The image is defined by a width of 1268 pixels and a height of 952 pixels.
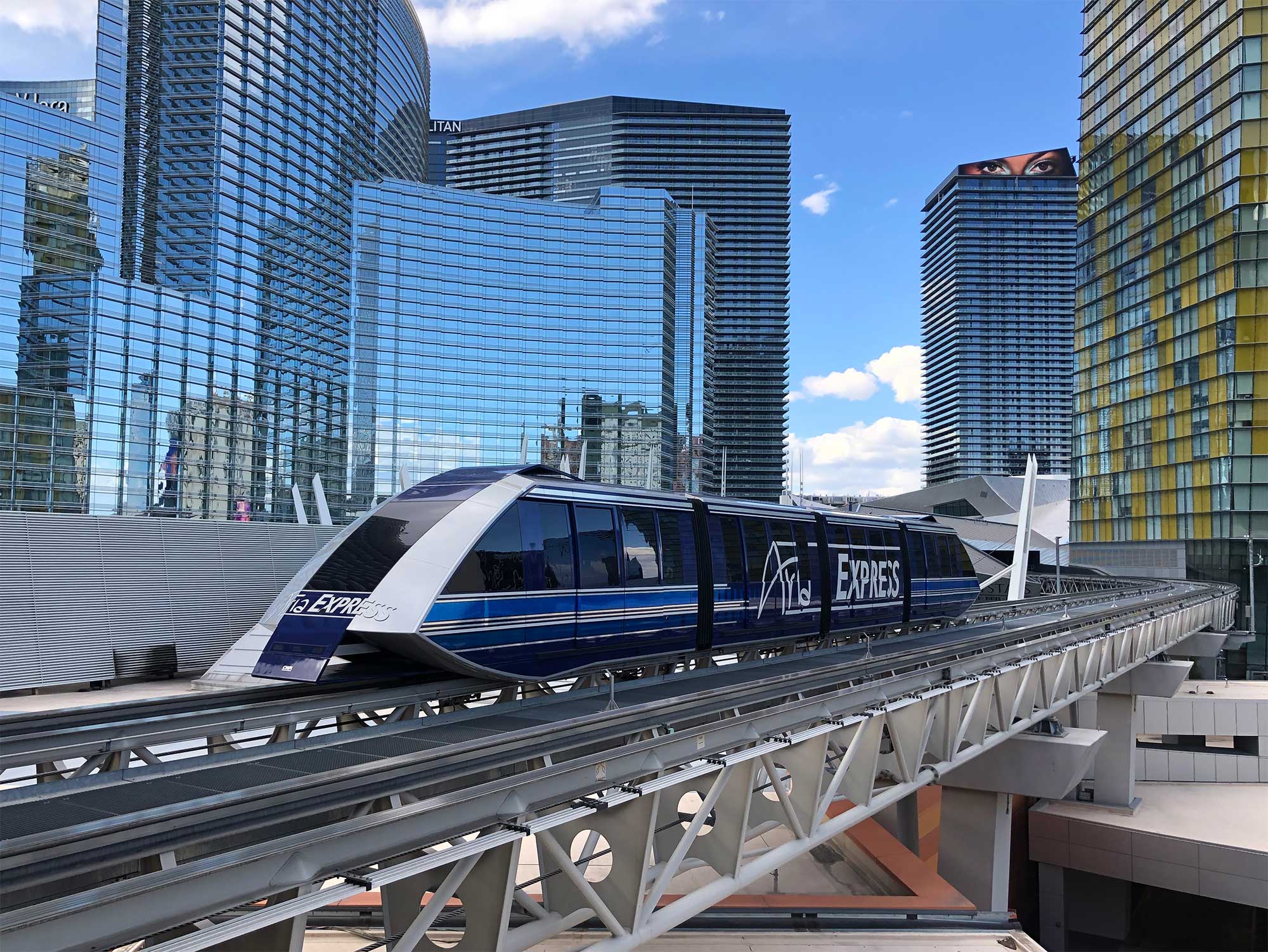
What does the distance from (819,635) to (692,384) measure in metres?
114

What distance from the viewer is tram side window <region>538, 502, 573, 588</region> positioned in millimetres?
12984

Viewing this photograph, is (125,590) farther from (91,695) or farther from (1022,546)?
(1022,546)

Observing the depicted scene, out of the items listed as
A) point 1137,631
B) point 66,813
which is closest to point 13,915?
point 66,813

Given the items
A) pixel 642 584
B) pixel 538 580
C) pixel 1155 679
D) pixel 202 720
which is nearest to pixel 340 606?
pixel 202 720

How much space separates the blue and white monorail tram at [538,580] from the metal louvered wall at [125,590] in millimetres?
16280

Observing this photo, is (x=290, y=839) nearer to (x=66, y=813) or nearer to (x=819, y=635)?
(x=66, y=813)

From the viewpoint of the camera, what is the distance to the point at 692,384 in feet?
437

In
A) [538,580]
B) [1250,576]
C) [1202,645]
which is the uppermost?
[538,580]

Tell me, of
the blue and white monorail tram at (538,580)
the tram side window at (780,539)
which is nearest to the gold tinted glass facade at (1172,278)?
the tram side window at (780,539)

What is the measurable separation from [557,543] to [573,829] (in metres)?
5.34

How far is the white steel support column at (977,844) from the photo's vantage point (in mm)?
21734

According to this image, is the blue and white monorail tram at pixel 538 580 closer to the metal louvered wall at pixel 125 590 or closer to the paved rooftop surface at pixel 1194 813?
the metal louvered wall at pixel 125 590

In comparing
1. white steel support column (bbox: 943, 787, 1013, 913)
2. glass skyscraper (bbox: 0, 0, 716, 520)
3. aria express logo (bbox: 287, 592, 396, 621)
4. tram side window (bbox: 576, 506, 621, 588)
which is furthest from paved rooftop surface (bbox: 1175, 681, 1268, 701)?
glass skyscraper (bbox: 0, 0, 716, 520)

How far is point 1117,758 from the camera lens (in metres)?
34.8
